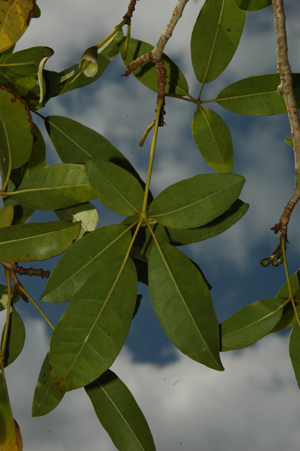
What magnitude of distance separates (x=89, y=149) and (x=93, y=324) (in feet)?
1.27

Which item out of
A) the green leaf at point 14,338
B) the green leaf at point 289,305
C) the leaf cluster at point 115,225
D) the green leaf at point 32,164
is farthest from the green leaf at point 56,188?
the green leaf at point 289,305

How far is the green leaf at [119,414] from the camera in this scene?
90 cm

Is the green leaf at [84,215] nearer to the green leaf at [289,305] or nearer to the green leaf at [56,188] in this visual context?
the green leaf at [56,188]

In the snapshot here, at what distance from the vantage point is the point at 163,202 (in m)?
0.78

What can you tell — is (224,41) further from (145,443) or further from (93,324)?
(145,443)

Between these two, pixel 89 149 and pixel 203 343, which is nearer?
pixel 203 343

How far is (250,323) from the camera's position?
0.88 metres

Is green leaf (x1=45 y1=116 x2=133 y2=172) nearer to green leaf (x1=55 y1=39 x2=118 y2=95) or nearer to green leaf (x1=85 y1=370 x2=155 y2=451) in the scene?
green leaf (x1=55 y1=39 x2=118 y2=95)

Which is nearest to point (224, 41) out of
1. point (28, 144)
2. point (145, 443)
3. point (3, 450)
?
point (28, 144)

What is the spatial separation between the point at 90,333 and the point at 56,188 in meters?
0.29

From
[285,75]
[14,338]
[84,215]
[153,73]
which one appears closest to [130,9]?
[153,73]

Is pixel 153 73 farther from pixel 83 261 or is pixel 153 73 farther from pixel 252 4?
pixel 83 261

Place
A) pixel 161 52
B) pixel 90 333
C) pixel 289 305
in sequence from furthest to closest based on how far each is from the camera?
pixel 289 305
pixel 161 52
pixel 90 333

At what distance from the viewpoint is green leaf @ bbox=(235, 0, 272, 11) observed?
0.94 metres
